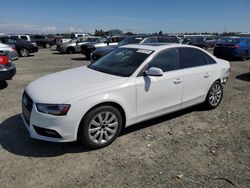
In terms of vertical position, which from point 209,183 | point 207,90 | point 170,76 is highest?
point 170,76

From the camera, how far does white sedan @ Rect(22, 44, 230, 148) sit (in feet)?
11.8

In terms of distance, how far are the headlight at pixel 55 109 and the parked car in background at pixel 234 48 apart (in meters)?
14.0

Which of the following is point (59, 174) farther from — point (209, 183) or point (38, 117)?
point (209, 183)

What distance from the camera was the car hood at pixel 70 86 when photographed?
12.0 feet

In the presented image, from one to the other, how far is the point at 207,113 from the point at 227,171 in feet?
7.70

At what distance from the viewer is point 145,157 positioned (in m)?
3.74

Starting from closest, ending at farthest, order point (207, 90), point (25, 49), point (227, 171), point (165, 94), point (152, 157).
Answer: point (227, 171) < point (152, 157) < point (165, 94) < point (207, 90) < point (25, 49)

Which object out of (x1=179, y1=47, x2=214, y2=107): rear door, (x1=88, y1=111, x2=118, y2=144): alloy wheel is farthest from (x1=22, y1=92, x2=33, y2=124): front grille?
(x1=179, y1=47, x2=214, y2=107): rear door

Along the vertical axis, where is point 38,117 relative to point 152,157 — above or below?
above

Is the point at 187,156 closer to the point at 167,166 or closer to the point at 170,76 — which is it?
the point at 167,166

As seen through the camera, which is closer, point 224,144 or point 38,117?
point 38,117

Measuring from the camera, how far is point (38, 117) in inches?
141

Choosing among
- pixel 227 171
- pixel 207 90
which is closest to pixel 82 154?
pixel 227 171

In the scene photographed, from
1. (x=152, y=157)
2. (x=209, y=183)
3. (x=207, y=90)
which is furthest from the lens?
(x=207, y=90)
